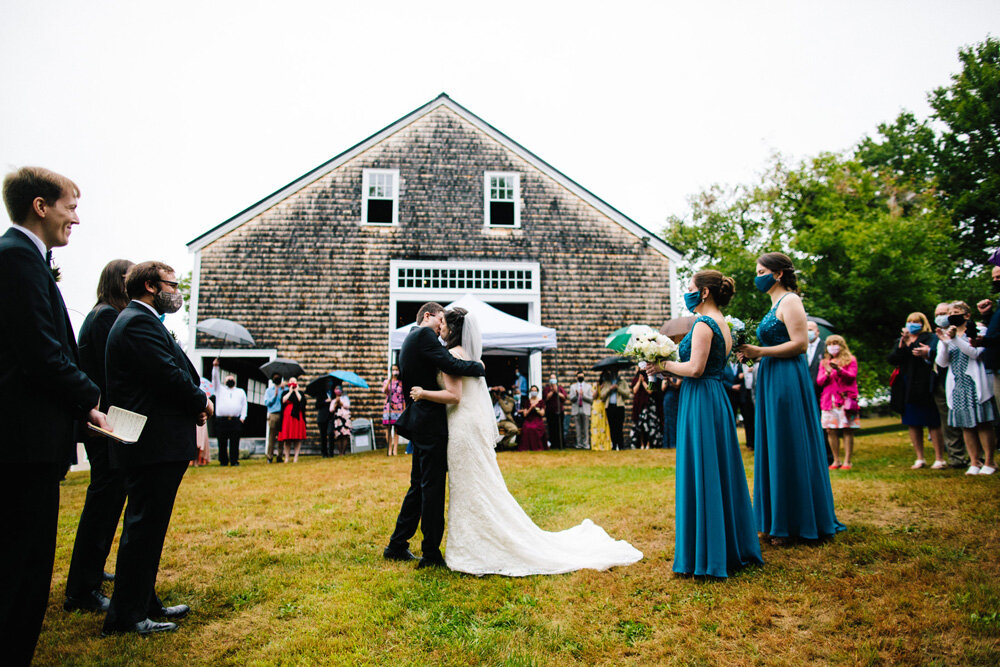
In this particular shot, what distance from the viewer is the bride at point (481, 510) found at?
197 inches

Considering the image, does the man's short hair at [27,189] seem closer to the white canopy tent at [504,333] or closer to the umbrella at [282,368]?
the white canopy tent at [504,333]

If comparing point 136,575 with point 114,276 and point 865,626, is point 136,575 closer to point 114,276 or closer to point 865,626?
point 114,276

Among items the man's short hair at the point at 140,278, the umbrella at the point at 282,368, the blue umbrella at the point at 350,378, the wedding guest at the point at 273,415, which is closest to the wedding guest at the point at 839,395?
the man's short hair at the point at 140,278

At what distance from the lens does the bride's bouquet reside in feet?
16.3

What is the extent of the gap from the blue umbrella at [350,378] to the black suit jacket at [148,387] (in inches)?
459

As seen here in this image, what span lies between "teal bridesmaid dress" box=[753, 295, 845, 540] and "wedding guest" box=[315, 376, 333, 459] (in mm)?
11825

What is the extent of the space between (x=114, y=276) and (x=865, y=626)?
5415 mm

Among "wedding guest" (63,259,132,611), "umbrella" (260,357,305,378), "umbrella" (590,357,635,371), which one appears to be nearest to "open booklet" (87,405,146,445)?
"wedding guest" (63,259,132,611)

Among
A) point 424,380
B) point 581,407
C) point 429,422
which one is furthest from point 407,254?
point 429,422

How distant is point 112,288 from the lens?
4.33m

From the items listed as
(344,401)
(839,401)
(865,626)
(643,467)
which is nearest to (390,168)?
(344,401)

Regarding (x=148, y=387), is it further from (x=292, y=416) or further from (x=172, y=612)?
(x=292, y=416)

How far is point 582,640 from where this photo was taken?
11.9ft

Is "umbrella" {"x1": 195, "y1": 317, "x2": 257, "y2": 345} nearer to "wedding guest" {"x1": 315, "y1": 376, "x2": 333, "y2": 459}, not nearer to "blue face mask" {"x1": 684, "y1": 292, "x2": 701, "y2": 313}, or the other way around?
"wedding guest" {"x1": 315, "y1": 376, "x2": 333, "y2": 459}
